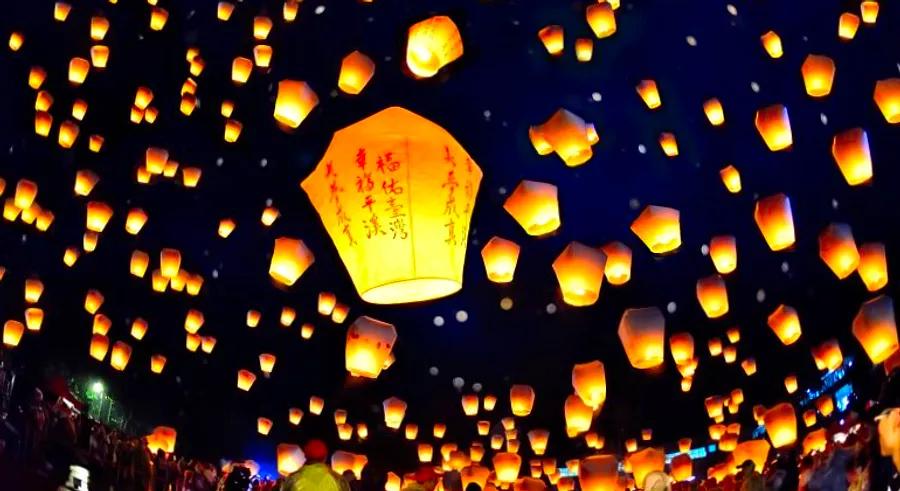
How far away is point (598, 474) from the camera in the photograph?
10.0 m

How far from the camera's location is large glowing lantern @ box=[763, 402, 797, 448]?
10453mm

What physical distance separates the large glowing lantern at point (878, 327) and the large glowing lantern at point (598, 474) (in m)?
3.44

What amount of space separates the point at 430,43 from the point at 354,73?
4.87 feet

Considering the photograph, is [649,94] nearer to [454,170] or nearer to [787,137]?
[787,137]

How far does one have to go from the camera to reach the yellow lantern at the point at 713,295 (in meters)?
8.95

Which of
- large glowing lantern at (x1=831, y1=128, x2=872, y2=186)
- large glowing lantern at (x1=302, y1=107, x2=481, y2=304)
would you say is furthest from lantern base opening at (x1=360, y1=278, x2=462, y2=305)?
large glowing lantern at (x1=831, y1=128, x2=872, y2=186)

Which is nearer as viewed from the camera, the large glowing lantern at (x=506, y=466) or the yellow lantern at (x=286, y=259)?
the yellow lantern at (x=286, y=259)

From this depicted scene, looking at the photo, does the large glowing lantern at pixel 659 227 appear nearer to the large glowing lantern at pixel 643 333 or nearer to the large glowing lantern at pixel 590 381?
the large glowing lantern at pixel 643 333

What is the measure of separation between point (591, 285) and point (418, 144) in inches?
78.9

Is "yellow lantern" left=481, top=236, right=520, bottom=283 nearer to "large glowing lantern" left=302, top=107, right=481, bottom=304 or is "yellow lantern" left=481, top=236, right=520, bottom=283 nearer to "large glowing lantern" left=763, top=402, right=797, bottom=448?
"large glowing lantern" left=302, top=107, right=481, bottom=304

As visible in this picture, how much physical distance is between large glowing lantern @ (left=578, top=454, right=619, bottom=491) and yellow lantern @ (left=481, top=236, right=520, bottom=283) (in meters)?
3.31

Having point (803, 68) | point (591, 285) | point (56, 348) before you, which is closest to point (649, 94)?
point (803, 68)

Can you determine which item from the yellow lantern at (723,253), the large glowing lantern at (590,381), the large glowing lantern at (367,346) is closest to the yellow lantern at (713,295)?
the yellow lantern at (723,253)

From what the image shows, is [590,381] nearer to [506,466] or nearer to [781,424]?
[781,424]
